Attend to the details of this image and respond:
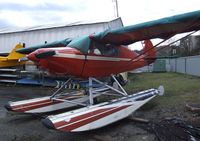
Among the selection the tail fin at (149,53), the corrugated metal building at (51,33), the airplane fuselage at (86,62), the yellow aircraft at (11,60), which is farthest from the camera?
the yellow aircraft at (11,60)

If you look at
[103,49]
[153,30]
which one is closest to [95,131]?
[103,49]

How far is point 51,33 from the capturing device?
57.1 ft

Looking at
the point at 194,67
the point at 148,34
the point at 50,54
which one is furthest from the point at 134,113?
the point at 194,67

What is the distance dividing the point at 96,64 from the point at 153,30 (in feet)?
5.33

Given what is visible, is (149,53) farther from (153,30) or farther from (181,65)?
(181,65)

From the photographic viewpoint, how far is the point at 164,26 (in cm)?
649

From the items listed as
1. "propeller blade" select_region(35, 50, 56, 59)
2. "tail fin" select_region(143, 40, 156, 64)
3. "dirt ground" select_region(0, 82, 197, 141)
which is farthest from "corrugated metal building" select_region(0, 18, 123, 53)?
"propeller blade" select_region(35, 50, 56, 59)

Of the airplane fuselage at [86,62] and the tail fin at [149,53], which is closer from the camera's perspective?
the airplane fuselage at [86,62]

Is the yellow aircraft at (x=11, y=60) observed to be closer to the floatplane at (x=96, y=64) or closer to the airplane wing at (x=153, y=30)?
the floatplane at (x=96, y=64)

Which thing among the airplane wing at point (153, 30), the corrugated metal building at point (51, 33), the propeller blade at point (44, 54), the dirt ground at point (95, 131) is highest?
the corrugated metal building at point (51, 33)

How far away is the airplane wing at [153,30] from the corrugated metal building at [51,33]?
340 inches

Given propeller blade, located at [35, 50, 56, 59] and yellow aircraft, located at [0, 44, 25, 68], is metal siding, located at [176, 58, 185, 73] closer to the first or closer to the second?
yellow aircraft, located at [0, 44, 25, 68]

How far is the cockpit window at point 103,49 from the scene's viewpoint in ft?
24.1

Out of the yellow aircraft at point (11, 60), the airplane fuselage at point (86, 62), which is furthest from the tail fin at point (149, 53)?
the yellow aircraft at point (11, 60)
